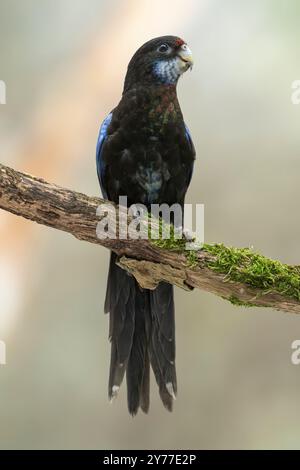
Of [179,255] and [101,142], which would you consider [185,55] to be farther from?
[179,255]

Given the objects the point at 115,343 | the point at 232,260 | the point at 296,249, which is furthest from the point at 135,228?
the point at 296,249

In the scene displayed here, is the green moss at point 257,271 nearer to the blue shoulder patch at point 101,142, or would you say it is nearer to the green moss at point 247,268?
the green moss at point 247,268

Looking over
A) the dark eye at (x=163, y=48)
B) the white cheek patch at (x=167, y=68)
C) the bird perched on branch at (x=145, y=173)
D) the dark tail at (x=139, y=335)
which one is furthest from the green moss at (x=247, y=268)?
the dark eye at (x=163, y=48)

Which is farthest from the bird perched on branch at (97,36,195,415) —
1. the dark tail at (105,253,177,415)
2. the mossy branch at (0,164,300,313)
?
the mossy branch at (0,164,300,313)

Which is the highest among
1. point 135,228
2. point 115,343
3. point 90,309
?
point 90,309

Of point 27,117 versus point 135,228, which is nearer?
point 135,228

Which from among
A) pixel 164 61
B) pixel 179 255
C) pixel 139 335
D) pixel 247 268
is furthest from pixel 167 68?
pixel 139 335

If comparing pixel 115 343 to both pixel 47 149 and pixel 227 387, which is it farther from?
pixel 47 149
